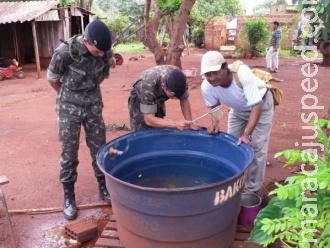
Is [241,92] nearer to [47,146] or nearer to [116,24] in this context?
[47,146]

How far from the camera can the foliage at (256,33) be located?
1424cm

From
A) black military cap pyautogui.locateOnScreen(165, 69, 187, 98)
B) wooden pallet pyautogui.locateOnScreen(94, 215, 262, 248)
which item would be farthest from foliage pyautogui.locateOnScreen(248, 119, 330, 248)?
black military cap pyautogui.locateOnScreen(165, 69, 187, 98)

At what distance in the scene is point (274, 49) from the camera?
10.8 meters

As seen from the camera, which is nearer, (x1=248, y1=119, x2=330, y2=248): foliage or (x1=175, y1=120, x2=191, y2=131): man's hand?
(x1=248, y1=119, x2=330, y2=248): foliage

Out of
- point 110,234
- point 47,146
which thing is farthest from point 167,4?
point 110,234

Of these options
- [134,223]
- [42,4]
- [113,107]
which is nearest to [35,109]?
[113,107]

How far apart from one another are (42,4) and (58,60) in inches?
436

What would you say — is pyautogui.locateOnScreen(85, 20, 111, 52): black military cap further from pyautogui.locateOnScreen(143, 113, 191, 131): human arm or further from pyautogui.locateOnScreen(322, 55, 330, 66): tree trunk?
pyautogui.locateOnScreen(322, 55, 330, 66): tree trunk

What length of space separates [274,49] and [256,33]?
12.7 feet

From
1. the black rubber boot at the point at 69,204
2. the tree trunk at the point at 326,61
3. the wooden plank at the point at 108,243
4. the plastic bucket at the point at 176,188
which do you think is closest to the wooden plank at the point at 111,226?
the wooden plank at the point at 108,243

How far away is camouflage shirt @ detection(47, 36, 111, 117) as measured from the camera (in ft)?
9.27

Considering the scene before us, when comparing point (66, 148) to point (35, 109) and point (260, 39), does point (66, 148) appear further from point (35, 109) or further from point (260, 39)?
point (260, 39)

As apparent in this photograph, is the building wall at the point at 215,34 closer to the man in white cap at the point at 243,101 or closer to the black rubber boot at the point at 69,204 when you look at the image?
the man in white cap at the point at 243,101

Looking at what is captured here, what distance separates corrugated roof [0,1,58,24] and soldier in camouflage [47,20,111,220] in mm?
8853
